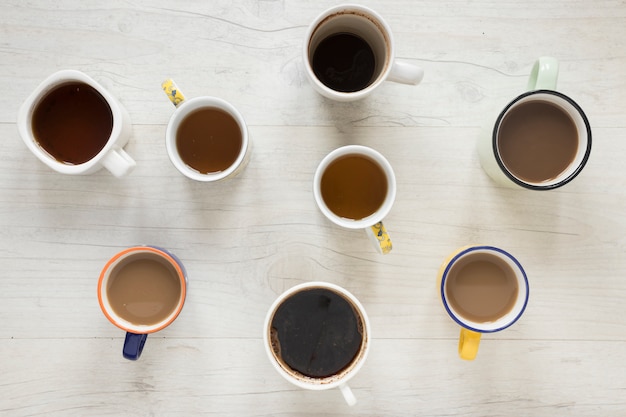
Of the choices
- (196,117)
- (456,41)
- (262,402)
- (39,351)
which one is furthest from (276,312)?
(456,41)

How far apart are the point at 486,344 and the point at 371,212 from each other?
358 mm

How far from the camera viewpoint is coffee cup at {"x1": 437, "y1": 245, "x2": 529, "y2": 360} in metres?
0.86

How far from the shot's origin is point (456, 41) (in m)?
0.92

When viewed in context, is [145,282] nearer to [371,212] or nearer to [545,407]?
[371,212]

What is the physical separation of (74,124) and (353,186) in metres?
0.50

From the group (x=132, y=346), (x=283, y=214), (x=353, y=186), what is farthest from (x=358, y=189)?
(x=132, y=346)

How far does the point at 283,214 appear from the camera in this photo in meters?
0.92

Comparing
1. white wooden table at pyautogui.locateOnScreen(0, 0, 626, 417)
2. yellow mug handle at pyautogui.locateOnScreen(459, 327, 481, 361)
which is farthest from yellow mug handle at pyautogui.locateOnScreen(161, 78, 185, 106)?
yellow mug handle at pyautogui.locateOnScreen(459, 327, 481, 361)

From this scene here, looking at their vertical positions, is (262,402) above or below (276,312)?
below

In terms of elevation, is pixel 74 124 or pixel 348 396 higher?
pixel 74 124

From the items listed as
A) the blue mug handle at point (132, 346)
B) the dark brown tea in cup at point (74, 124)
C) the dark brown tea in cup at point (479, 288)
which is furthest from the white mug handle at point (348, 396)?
the dark brown tea in cup at point (74, 124)

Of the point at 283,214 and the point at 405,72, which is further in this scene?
the point at 283,214

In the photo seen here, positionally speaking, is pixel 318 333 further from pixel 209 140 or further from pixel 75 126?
pixel 75 126

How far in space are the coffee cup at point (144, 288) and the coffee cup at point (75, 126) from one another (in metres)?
0.17
